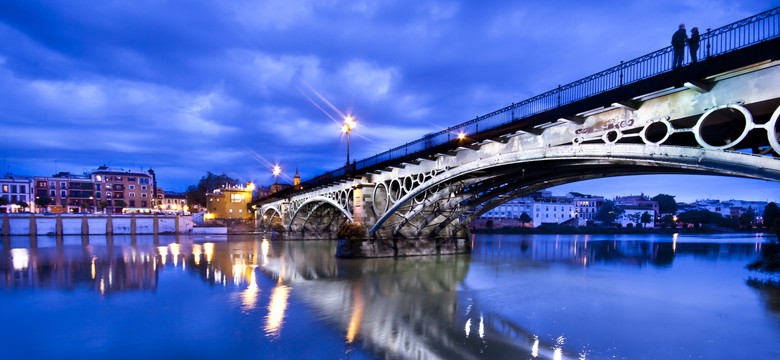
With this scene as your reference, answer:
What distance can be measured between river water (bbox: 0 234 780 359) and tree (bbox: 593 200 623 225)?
102 m

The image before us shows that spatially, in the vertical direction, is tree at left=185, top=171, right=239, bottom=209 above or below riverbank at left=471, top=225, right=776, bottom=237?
above

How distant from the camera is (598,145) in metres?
12.4

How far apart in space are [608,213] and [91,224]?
120887 mm

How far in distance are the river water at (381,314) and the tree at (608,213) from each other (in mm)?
102155

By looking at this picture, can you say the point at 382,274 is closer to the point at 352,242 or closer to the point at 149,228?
the point at 352,242

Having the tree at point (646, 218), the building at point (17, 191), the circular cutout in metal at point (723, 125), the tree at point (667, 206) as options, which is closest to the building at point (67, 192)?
the building at point (17, 191)

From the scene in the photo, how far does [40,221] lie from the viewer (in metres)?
60.3

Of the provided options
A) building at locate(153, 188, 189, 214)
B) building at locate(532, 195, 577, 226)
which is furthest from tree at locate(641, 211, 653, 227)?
building at locate(153, 188, 189, 214)

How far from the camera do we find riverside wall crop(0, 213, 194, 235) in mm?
59312

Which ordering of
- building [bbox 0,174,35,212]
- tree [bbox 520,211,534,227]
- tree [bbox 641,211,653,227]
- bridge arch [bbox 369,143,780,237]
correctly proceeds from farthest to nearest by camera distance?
1. tree [bbox 641,211,653,227]
2. tree [bbox 520,211,534,227]
3. building [bbox 0,174,35,212]
4. bridge arch [bbox 369,143,780,237]

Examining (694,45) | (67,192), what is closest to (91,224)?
(67,192)

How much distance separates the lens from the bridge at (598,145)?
8.86m

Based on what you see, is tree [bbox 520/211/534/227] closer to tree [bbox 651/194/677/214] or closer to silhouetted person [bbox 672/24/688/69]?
tree [bbox 651/194/677/214]

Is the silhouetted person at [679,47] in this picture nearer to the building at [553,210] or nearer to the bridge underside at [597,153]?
the bridge underside at [597,153]
